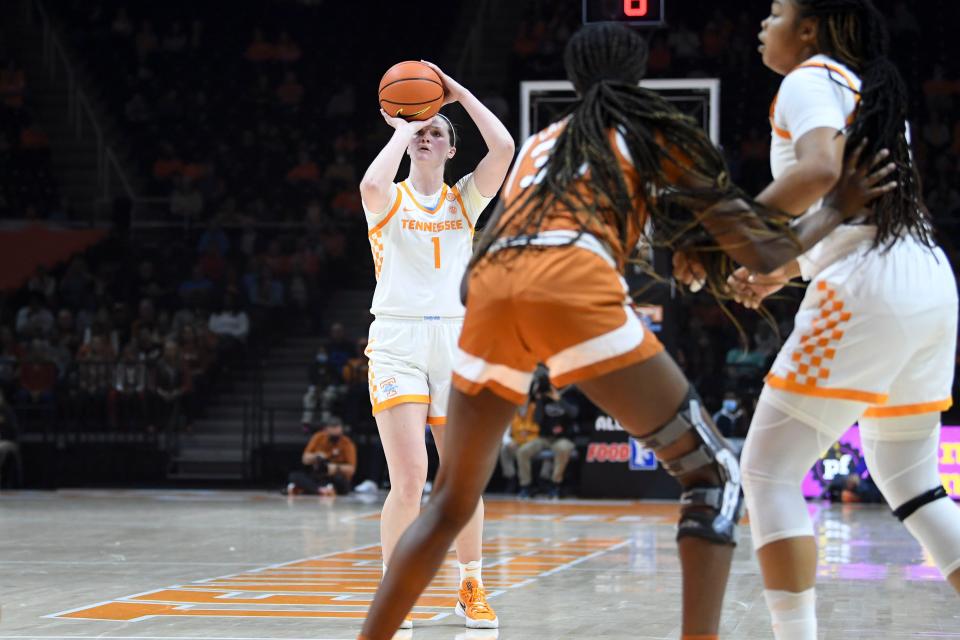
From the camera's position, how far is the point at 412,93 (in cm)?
576

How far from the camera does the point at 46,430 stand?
58.0 ft

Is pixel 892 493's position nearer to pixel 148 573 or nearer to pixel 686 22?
pixel 148 573

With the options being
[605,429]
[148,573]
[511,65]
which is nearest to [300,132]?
[511,65]

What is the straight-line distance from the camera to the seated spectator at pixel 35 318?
1962 centimetres

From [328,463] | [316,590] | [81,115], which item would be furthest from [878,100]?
[81,115]

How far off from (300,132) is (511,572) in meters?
16.1

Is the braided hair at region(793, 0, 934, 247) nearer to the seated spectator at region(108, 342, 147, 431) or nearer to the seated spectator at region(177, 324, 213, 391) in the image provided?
the seated spectator at region(108, 342, 147, 431)

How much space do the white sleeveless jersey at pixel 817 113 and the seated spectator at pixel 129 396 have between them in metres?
14.9

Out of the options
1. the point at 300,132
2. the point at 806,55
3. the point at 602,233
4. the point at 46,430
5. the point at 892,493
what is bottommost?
the point at 46,430

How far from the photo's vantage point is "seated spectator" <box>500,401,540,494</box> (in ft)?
54.3

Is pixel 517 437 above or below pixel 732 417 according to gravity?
below

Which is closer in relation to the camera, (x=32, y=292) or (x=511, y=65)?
(x=32, y=292)

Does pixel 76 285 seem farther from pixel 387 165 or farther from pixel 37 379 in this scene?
pixel 387 165

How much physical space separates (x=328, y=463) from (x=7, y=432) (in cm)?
430
